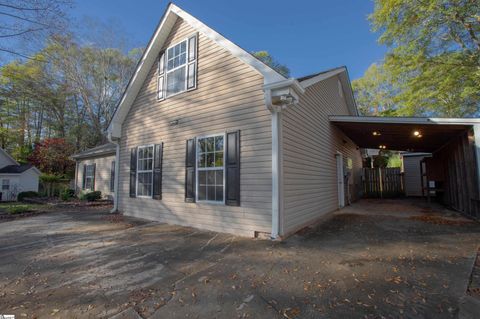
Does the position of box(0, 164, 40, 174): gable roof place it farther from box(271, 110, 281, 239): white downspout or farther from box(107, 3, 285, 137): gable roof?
box(271, 110, 281, 239): white downspout

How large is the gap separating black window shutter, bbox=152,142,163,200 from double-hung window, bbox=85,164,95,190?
30.7 ft

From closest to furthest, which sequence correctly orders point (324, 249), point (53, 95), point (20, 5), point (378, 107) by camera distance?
point (324, 249)
point (20, 5)
point (53, 95)
point (378, 107)

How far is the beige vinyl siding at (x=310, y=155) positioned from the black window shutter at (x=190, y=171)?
→ 2665 mm

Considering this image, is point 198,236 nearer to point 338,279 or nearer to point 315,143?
point 338,279

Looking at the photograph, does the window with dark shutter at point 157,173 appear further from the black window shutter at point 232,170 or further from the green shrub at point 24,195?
the green shrub at point 24,195

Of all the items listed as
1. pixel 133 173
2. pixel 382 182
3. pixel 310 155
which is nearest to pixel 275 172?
pixel 310 155

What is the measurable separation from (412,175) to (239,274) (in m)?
17.3

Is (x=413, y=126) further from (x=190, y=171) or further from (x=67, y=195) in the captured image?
(x=67, y=195)

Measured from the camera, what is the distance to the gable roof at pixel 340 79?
6352 mm

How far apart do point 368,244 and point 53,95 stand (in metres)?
25.0

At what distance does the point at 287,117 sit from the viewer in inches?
217

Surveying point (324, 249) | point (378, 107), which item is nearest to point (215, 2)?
point (324, 249)

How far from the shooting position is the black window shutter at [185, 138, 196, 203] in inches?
256

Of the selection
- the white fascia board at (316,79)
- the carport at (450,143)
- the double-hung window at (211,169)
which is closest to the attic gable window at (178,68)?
the double-hung window at (211,169)
